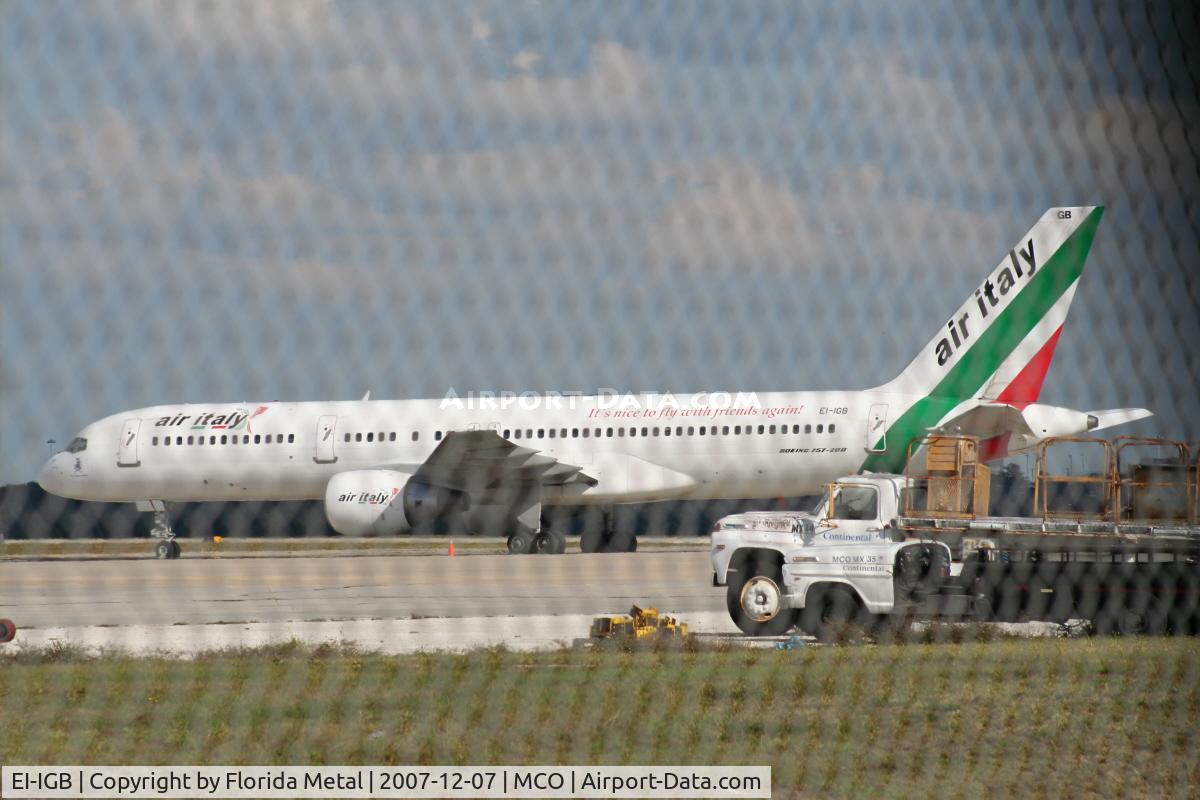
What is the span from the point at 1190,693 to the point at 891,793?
2.91 metres

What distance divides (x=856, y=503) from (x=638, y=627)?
292cm

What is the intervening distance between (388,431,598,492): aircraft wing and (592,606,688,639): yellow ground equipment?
1284 centimetres

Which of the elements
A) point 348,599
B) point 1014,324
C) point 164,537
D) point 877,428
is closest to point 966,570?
point 1014,324

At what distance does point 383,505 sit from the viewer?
24.6 metres

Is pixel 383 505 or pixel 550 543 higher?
pixel 383 505

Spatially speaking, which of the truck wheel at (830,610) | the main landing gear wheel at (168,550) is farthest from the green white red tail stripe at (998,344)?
the main landing gear wheel at (168,550)

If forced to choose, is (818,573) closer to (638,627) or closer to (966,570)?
(966,570)

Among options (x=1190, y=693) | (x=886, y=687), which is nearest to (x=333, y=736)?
(x=886, y=687)

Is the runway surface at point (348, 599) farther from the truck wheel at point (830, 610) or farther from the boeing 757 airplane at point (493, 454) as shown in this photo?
the boeing 757 airplane at point (493, 454)

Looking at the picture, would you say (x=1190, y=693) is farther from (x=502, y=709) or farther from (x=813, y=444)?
(x=813, y=444)

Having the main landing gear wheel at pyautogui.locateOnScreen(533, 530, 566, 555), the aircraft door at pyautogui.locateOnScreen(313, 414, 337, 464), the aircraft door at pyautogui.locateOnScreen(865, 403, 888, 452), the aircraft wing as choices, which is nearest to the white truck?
the aircraft door at pyautogui.locateOnScreen(865, 403, 888, 452)

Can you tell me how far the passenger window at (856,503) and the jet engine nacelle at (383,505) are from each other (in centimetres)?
1219

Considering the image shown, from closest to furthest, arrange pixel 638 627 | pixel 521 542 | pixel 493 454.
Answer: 1. pixel 638 627
2. pixel 493 454
3. pixel 521 542

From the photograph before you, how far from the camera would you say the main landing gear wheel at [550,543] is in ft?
84.5
